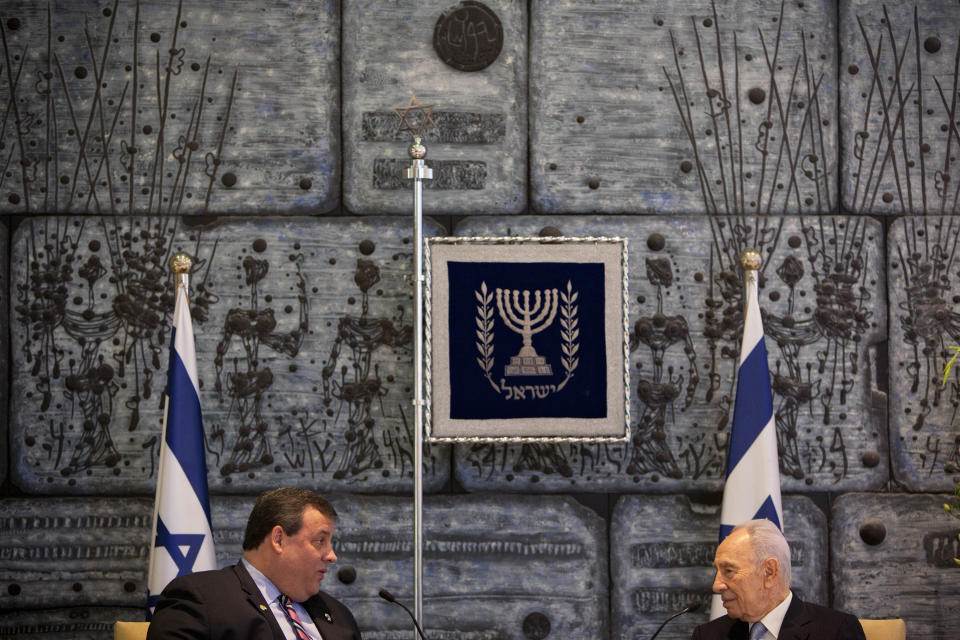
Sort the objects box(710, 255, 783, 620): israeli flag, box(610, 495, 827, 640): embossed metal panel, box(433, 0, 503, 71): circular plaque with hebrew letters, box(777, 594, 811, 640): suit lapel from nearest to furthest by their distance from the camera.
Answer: box(777, 594, 811, 640): suit lapel
box(710, 255, 783, 620): israeli flag
box(610, 495, 827, 640): embossed metal panel
box(433, 0, 503, 71): circular plaque with hebrew letters

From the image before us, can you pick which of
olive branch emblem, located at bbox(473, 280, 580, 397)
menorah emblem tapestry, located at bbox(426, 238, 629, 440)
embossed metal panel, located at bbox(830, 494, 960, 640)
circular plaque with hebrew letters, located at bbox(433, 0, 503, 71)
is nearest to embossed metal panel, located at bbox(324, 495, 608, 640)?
menorah emblem tapestry, located at bbox(426, 238, 629, 440)

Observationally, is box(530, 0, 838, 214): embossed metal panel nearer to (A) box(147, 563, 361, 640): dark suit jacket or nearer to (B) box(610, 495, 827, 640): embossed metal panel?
(B) box(610, 495, 827, 640): embossed metal panel

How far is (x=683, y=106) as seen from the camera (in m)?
3.89

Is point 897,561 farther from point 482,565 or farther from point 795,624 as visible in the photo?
point 482,565

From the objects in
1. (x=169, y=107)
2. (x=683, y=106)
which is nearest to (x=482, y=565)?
(x=683, y=106)

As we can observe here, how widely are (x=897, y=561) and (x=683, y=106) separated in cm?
186

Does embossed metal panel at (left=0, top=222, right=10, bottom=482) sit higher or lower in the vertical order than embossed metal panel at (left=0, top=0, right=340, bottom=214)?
lower

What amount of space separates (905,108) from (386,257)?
2045mm

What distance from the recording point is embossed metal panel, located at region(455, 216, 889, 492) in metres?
3.79

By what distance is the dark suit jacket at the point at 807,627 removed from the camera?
263 cm

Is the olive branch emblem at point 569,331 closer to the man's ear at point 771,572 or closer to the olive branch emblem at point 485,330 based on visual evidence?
the olive branch emblem at point 485,330

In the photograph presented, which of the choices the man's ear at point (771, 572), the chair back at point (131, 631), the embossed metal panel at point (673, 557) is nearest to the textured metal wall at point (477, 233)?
the embossed metal panel at point (673, 557)

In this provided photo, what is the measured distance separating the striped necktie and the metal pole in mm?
867

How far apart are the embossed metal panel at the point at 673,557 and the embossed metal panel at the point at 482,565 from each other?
0.07m
